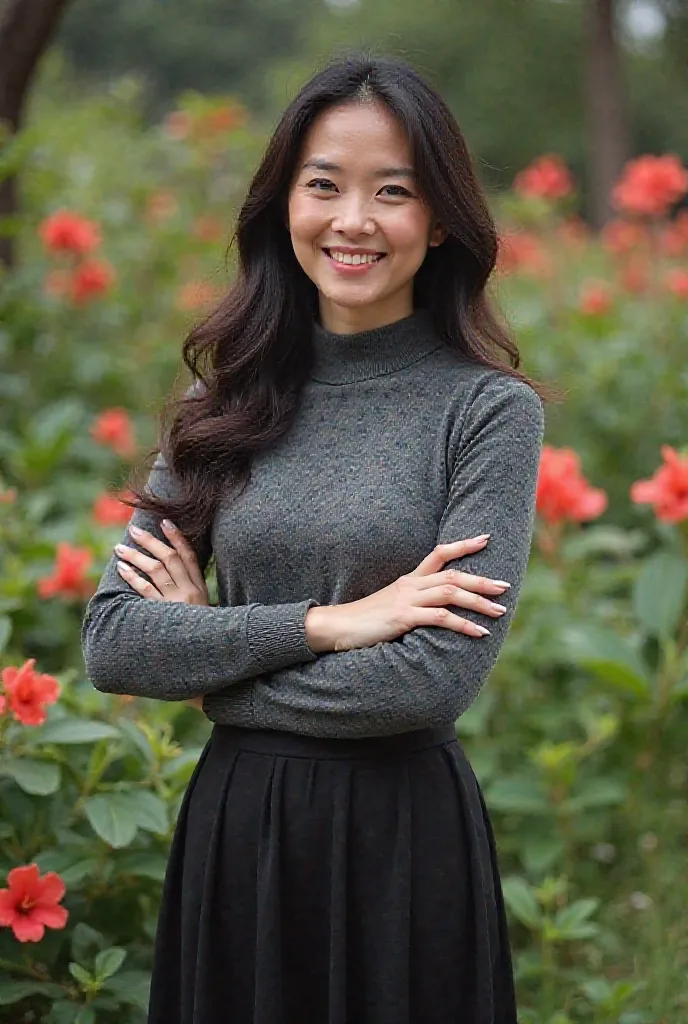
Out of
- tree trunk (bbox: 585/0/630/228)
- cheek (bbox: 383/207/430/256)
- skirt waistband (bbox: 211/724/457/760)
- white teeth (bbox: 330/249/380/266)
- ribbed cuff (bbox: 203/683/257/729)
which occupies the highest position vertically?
tree trunk (bbox: 585/0/630/228)

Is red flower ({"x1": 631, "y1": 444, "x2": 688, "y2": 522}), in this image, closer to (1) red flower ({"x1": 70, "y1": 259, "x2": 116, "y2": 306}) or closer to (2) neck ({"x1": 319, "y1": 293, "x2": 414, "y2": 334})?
(2) neck ({"x1": 319, "y1": 293, "x2": 414, "y2": 334})

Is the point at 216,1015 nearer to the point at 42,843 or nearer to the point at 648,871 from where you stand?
the point at 42,843

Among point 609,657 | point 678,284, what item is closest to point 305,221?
point 609,657

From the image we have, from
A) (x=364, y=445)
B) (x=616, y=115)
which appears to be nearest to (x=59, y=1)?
(x=364, y=445)

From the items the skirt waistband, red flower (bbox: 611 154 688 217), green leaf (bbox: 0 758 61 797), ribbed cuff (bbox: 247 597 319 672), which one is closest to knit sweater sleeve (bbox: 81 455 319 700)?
ribbed cuff (bbox: 247 597 319 672)

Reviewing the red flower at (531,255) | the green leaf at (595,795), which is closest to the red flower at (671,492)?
the green leaf at (595,795)

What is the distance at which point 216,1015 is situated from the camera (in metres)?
1.88

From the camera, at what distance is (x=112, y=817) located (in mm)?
2156

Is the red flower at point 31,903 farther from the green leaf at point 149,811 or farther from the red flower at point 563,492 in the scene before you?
→ the red flower at point 563,492

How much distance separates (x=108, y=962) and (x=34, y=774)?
326mm

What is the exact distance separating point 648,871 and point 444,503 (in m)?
1.65

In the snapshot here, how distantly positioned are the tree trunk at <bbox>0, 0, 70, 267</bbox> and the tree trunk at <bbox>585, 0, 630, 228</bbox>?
918 cm

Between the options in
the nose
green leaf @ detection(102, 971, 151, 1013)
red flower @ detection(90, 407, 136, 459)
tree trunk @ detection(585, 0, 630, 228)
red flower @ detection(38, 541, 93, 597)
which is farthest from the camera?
tree trunk @ detection(585, 0, 630, 228)

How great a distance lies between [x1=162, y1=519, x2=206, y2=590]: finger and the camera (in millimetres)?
1973
